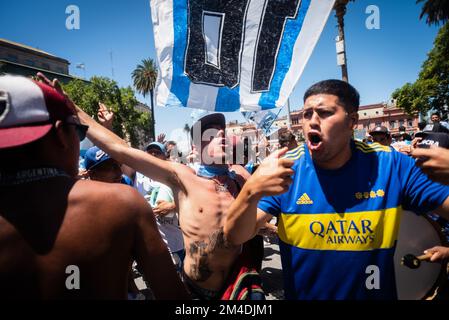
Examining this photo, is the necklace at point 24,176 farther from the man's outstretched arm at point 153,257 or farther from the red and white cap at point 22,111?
the man's outstretched arm at point 153,257

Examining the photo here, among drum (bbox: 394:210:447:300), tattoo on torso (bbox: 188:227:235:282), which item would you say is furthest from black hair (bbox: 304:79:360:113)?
tattoo on torso (bbox: 188:227:235:282)

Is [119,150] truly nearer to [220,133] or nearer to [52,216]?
[220,133]

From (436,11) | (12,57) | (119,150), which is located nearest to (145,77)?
(12,57)

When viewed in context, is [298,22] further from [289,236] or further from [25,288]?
[25,288]

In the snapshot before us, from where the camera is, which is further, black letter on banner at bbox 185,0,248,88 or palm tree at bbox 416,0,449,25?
palm tree at bbox 416,0,449,25

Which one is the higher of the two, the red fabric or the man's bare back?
the man's bare back

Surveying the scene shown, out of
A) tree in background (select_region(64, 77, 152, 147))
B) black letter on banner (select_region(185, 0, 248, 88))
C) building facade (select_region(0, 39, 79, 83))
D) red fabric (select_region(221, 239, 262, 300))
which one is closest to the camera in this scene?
red fabric (select_region(221, 239, 262, 300))

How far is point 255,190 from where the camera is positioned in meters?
1.42

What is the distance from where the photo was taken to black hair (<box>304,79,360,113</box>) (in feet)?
6.07

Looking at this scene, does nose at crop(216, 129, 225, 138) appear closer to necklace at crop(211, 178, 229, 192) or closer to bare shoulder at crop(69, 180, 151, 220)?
necklace at crop(211, 178, 229, 192)

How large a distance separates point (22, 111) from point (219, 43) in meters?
2.21

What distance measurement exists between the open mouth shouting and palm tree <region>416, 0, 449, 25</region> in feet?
95.6

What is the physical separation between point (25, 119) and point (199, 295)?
193 cm

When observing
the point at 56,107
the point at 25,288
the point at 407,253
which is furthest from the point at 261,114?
the point at 25,288
